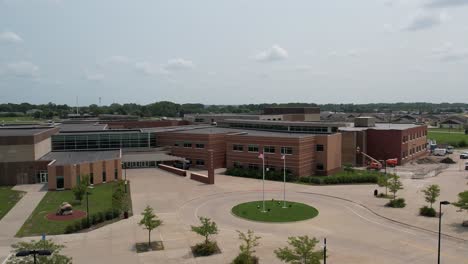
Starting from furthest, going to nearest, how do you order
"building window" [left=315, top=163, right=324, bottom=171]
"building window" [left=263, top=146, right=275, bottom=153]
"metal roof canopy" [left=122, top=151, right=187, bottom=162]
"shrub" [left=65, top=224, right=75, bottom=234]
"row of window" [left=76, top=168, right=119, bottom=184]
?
"metal roof canopy" [left=122, top=151, right=187, bottom=162], "building window" [left=315, top=163, right=324, bottom=171], "building window" [left=263, top=146, right=275, bottom=153], "row of window" [left=76, top=168, right=119, bottom=184], "shrub" [left=65, top=224, right=75, bottom=234]

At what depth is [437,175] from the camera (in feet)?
229

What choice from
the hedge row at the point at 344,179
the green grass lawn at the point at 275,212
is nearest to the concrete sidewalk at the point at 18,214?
the green grass lawn at the point at 275,212

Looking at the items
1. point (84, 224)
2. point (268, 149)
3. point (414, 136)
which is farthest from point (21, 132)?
point (414, 136)

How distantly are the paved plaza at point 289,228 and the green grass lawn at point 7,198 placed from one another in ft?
43.5

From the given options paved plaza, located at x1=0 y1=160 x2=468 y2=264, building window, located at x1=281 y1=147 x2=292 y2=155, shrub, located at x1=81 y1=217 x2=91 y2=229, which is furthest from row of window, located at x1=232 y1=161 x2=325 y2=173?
shrub, located at x1=81 y1=217 x2=91 y2=229

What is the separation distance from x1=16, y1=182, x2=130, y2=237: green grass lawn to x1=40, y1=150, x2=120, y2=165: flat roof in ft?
19.1

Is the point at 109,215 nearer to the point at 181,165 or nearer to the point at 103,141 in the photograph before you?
the point at 181,165

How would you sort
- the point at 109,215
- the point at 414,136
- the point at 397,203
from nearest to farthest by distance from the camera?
1. the point at 109,215
2. the point at 397,203
3. the point at 414,136

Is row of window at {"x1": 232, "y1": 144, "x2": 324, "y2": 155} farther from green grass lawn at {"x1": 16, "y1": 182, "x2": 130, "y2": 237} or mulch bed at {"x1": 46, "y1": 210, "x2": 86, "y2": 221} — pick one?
mulch bed at {"x1": 46, "y1": 210, "x2": 86, "y2": 221}

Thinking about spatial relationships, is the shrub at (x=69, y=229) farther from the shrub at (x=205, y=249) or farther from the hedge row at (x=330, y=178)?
the hedge row at (x=330, y=178)

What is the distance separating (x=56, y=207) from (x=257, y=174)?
30.5 m

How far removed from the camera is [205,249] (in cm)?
3194

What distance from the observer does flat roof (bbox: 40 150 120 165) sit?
61.2 metres

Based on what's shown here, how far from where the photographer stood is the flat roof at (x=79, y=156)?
201ft
